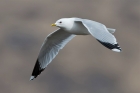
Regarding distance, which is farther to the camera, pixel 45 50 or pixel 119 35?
pixel 119 35

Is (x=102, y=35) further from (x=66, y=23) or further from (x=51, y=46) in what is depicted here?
(x=51, y=46)

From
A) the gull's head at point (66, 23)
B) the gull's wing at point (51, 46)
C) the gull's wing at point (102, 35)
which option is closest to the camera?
the gull's wing at point (102, 35)

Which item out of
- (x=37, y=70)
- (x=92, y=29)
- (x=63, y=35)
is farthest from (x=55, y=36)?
(x=92, y=29)

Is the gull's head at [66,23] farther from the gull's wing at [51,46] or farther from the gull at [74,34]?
the gull's wing at [51,46]

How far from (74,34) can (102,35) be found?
0.63 meters

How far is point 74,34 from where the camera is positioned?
4.05 m

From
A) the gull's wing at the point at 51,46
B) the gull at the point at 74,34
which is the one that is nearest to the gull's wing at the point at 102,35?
the gull at the point at 74,34

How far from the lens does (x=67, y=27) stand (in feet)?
12.4

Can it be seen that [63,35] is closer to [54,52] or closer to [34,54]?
[54,52]

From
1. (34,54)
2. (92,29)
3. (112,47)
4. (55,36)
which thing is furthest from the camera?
(34,54)

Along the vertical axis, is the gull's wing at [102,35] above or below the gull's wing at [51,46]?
above

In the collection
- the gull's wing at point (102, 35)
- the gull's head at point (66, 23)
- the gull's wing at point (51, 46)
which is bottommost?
the gull's wing at point (51, 46)

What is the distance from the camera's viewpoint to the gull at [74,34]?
132 inches

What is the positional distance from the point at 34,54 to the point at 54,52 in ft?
15.5
